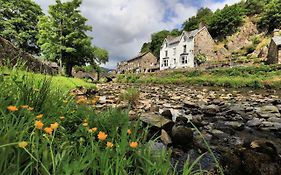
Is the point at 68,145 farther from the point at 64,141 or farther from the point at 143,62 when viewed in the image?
the point at 143,62

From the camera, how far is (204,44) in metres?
52.6

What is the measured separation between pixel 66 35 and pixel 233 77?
2297 cm

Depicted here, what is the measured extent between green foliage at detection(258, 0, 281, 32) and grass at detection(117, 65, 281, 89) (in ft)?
88.0

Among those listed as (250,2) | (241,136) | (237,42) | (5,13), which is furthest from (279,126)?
(250,2)

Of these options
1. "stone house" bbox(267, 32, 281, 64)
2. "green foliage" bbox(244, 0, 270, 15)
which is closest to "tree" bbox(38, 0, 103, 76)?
"stone house" bbox(267, 32, 281, 64)

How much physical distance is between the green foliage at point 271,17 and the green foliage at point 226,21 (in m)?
5.40

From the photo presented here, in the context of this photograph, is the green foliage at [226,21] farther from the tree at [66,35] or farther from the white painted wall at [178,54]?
the tree at [66,35]

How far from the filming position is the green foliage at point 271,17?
4951 centimetres

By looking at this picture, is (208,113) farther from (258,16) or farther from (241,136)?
(258,16)

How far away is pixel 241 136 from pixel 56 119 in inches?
159

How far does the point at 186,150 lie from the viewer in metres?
3.80

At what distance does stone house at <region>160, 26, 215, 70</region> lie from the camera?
51344mm

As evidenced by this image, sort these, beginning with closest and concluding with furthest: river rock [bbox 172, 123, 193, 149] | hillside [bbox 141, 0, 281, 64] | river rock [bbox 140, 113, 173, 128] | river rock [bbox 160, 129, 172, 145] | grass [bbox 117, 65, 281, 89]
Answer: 1. river rock [bbox 160, 129, 172, 145]
2. river rock [bbox 172, 123, 193, 149]
3. river rock [bbox 140, 113, 173, 128]
4. grass [bbox 117, 65, 281, 89]
5. hillside [bbox 141, 0, 281, 64]

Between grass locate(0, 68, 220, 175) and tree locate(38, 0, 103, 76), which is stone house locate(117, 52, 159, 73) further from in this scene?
grass locate(0, 68, 220, 175)
